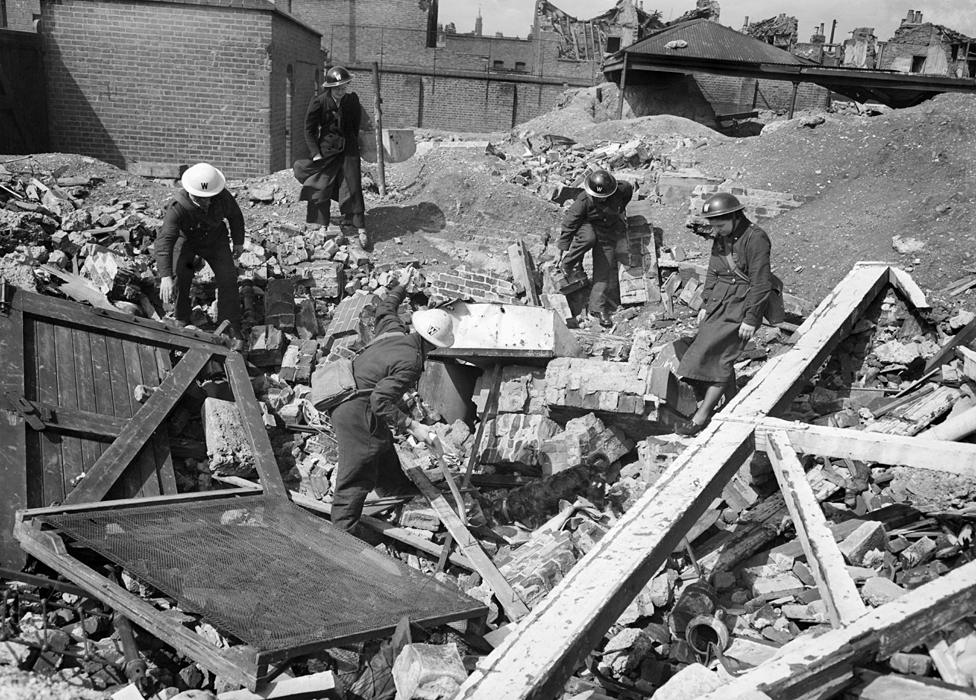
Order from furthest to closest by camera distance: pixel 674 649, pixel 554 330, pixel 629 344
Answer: pixel 629 344 < pixel 554 330 < pixel 674 649

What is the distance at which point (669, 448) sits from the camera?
5828 mm

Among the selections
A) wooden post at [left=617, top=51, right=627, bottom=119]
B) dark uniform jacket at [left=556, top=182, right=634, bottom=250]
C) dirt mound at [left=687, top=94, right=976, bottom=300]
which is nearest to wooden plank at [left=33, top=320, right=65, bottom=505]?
dark uniform jacket at [left=556, top=182, right=634, bottom=250]

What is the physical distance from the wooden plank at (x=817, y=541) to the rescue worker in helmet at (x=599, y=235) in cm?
431

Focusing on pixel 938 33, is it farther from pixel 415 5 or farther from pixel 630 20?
pixel 415 5

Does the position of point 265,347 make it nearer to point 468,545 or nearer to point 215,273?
point 215,273

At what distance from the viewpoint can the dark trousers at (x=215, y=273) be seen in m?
6.82

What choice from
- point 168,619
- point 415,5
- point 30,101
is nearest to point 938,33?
point 415,5

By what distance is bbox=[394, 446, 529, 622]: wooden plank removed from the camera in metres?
4.66

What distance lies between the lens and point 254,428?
216 inches

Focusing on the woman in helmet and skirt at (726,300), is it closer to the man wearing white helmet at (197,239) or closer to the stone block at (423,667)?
the stone block at (423,667)

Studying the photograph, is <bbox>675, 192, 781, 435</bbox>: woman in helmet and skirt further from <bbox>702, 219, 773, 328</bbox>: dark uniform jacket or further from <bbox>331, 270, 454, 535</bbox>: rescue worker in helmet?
<bbox>331, 270, 454, 535</bbox>: rescue worker in helmet

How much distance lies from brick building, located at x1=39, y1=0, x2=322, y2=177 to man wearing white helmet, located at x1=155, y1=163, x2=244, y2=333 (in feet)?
20.2

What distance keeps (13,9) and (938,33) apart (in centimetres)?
2943

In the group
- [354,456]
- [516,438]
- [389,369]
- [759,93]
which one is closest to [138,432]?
[354,456]
